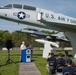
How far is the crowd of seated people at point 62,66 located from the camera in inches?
280

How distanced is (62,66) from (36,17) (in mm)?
12479

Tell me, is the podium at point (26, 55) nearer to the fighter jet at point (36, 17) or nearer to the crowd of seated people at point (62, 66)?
the fighter jet at point (36, 17)

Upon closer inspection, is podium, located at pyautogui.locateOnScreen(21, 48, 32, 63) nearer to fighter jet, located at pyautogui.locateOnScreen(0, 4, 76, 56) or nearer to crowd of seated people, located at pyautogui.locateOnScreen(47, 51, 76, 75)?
fighter jet, located at pyautogui.locateOnScreen(0, 4, 76, 56)

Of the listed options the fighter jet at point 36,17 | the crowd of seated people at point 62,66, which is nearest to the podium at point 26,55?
the fighter jet at point 36,17

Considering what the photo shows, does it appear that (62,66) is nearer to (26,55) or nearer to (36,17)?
(26,55)

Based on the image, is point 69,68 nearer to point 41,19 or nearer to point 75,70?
point 75,70

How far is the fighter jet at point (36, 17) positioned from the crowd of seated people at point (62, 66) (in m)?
10.3

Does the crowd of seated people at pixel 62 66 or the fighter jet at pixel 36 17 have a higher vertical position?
the fighter jet at pixel 36 17

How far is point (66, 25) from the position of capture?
20.4m

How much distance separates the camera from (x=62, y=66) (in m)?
8.61

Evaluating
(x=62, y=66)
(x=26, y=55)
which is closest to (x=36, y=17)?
(x=26, y=55)

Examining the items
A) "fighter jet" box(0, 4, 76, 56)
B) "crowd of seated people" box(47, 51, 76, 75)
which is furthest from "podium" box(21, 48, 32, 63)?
"crowd of seated people" box(47, 51, 76, 75)

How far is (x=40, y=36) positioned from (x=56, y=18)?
61.9 ft

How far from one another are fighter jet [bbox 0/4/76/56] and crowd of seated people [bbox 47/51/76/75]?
33.9 ft
